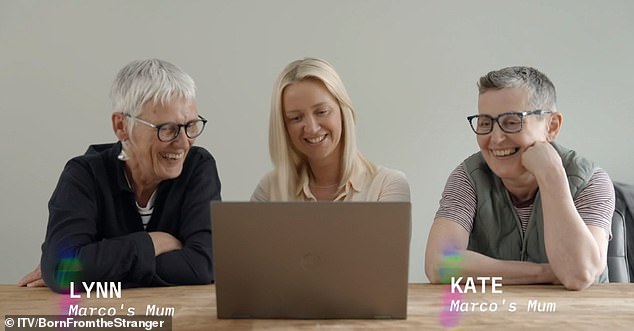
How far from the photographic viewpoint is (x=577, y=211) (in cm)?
200

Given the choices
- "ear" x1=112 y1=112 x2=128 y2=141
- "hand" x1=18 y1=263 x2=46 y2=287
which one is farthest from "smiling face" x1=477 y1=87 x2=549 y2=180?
"hand" x1=18 y1=263 x2=46 y2=287

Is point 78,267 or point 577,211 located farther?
point 577,211

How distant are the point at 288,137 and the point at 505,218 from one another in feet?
2.39

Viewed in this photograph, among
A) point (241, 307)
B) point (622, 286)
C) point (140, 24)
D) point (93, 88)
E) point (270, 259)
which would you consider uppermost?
point (140, 24)

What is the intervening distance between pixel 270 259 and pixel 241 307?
13 cm

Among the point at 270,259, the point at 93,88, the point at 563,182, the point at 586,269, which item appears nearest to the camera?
the point at 270,259

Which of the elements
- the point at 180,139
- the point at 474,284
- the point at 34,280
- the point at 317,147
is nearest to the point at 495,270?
the point at 474,284

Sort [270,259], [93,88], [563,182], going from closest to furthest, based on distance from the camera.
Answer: [270,259]
[563,182]
[93,88]

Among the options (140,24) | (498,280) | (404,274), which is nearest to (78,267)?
(404,274)

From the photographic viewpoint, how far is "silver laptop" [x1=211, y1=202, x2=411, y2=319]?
1.29m

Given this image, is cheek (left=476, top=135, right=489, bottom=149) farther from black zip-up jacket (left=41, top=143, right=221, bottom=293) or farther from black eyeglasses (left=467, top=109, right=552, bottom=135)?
black zip-up jacket (left=41, top=143, right=221, bottom=293)

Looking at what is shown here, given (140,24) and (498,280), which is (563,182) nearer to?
(498,280)

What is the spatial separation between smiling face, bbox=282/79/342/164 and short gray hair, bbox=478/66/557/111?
1.57ft

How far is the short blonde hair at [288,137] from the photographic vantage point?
228 cm
